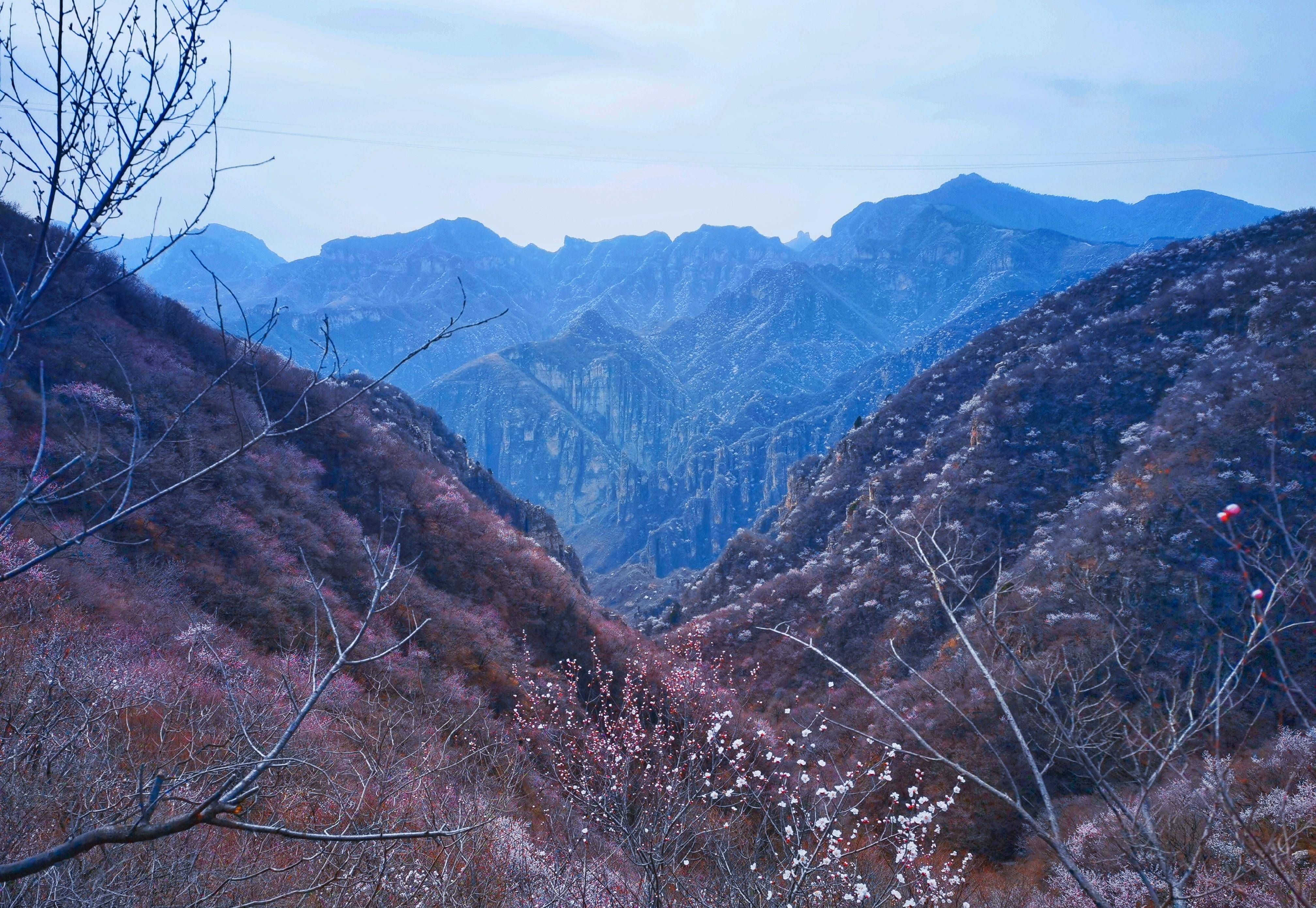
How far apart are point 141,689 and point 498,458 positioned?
17169 centimetres

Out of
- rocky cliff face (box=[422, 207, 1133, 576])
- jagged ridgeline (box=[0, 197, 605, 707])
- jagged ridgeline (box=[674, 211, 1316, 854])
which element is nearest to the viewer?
jagged ridgeline (box=[0, 197, 605, 707])

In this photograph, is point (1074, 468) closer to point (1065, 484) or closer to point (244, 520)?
point (1065, 484)

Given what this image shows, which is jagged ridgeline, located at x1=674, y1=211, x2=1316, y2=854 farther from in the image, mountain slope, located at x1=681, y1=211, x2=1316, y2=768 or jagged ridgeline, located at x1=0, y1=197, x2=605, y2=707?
jagged ridgeline, located at x1=0, y1=197, x2=605, y2=707

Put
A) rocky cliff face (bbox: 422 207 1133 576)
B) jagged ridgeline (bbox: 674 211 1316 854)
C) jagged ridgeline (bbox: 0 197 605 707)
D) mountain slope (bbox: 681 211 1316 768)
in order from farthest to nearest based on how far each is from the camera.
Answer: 1. rocky cliff face (bbox: 422 207 1133 576)
2. mountain slope (bbox: 681 211 1316 768)
3. jagged ridgeline (bbox: 674 211 1316 854)
4. jagged ridgeline (bbox: 0 197 605 707)

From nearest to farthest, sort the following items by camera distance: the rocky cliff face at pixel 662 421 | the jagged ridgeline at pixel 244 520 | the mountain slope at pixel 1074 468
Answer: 1. the jagged ridgeline at pixel 244 520
2. the mountain slope at pixel 1074 468
3. the rocky cliff face at pixel 662 421

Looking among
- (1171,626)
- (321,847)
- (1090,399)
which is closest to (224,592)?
(321,847)

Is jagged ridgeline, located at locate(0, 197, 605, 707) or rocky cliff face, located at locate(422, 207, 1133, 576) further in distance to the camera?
rocky cliff face, located at locate(422, 207, 1133, 576)

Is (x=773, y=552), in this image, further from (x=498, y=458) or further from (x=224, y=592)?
(x=498, y=458)

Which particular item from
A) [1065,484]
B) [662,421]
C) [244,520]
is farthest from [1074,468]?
[662,421]

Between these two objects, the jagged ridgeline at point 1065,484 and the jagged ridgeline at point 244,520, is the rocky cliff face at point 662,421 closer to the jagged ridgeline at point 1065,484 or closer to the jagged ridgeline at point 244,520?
the jagged ridgeline at point 1065,484

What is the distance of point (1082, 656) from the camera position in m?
6.11

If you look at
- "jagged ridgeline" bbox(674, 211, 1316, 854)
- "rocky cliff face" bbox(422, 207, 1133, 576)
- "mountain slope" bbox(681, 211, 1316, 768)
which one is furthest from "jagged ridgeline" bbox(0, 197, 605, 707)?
"rocky cliff face" bbox(422, 207, 1133, 576)

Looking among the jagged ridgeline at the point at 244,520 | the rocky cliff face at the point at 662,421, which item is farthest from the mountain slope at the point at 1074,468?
the rocky cliff face at the point at 662,421

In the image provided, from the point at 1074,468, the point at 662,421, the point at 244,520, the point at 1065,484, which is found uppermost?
the point at 244,520
